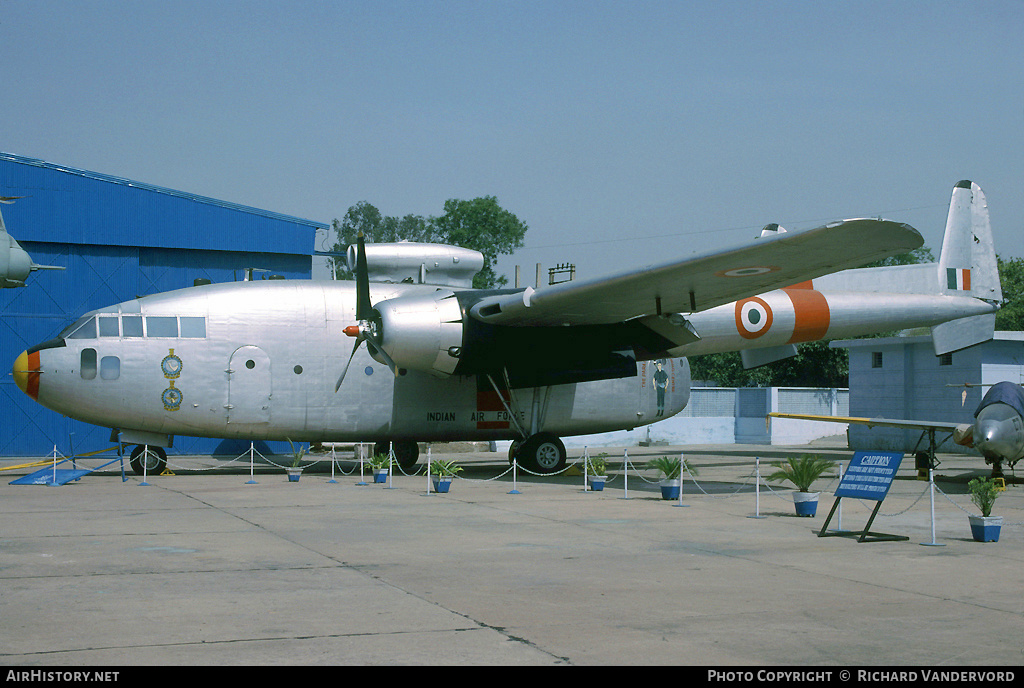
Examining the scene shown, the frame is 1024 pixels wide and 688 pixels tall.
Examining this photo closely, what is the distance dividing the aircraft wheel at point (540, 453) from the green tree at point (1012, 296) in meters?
55.4

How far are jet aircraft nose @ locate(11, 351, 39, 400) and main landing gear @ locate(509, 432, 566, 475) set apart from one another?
393 inches

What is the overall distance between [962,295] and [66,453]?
25442mm

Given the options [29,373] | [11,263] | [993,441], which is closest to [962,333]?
[993,441]

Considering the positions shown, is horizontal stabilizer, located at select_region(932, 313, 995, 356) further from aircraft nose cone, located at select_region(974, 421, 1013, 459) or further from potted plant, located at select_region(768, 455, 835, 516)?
potted plant, located at select_region(768, 455, 835, 516)

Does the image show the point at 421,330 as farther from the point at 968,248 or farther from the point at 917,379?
the point at 917,379

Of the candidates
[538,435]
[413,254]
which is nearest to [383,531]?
[538,435]

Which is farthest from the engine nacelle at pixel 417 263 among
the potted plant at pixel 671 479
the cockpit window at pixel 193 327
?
the potted plant at pixel 671 479

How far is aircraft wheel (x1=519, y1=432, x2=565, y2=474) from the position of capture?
69.0 feet

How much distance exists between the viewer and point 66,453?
93.0 ft

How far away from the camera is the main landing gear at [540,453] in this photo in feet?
69.0

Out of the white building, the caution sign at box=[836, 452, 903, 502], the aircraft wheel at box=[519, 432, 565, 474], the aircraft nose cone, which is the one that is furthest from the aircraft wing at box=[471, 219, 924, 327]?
the white building

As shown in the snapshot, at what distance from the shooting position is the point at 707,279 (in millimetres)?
15703

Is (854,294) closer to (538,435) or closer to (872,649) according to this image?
(538,435)

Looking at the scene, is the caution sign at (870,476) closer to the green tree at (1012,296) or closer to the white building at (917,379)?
the white building at (917,379)
